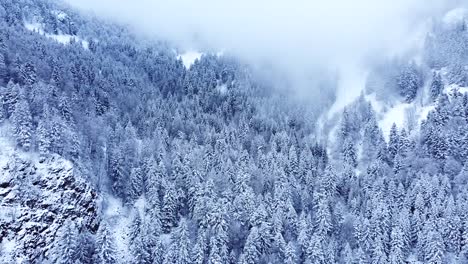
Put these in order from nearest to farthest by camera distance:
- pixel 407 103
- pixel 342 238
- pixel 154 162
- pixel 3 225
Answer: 1. pixel 3 225
2. pixel 342 238
3. pixel 154 162
4. pixel 407 103

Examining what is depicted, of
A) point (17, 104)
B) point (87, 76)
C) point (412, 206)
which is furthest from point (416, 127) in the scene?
point (17, 104)

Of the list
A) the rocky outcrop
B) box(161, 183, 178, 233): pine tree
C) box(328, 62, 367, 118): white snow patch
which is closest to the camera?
the rocky outcrop

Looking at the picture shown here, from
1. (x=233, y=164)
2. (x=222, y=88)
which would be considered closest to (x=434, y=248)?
(x=233, y=164)

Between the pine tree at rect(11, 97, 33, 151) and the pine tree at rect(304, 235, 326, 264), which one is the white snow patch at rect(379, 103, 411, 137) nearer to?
the pine tree at rect(304, 235, 326, 264)

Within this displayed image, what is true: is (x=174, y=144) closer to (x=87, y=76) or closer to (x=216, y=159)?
(x=216, y=159)

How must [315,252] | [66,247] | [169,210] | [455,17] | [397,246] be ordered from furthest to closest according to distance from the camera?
[455,17] → [169,210] → [397,246] → [315,252] → [66,247]

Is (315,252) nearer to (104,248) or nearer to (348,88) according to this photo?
(104,248)

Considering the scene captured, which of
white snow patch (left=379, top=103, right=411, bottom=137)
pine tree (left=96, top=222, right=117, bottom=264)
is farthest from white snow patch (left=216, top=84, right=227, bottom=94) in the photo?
pine tree (left=96, top=222, right=117, bottom=264)
